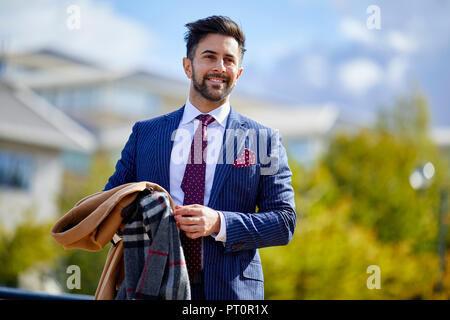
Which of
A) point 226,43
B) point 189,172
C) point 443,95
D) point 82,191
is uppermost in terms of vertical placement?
point 443,95

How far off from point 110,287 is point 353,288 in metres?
11.3

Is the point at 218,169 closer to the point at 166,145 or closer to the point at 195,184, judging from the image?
the point at 195,184

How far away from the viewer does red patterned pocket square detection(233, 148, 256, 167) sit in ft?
6.66

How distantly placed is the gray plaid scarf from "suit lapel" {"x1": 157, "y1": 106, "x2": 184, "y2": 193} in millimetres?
227

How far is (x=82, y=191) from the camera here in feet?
59.6

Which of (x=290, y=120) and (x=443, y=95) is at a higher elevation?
(x=443, y=95)

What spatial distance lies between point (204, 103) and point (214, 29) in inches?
10.8

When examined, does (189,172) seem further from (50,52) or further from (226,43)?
(50,52)

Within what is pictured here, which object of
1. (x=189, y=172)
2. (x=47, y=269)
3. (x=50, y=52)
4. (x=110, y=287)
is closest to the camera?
(x=110, y=287)

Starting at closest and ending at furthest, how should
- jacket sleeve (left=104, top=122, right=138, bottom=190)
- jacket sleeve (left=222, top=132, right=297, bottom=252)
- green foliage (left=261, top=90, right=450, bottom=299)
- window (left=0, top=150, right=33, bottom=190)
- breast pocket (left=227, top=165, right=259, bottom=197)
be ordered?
1. jacket sleeve (left=222, top=132, right=297, bottom=252)
2. breast pocket (left=227, top=165, right=259, bottom=197)
3. jacket sleeve (left=104, top=122, right=138, bottom=190)
4. green foliage (left=261, top=90, right=450, bottom=299)
5. window (left=0, top=150, right=33, bottom=190)

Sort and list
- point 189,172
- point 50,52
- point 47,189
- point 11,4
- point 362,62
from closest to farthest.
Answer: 1. point 189,172
2. point 47,189
3. point 11,4
4. point 50,52
5. point 362,62

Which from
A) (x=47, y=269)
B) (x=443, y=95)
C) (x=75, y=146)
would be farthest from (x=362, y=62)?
(x=47, y=269)

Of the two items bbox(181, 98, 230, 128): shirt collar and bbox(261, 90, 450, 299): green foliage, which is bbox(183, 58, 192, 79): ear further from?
bbox(261, 90, 450, 299): green foliage

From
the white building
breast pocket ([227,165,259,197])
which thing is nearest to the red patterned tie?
breast pocket ([227,165,259,197])
